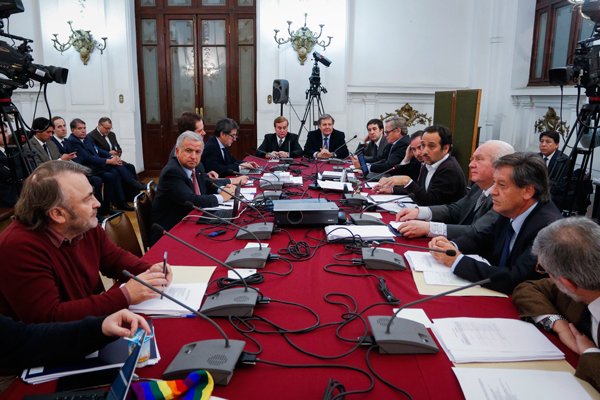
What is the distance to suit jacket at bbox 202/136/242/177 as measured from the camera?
4625 mm

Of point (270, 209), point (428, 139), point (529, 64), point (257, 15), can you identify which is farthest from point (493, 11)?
point (270, 209)

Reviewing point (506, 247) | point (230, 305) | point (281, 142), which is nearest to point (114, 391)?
point (230, 305)

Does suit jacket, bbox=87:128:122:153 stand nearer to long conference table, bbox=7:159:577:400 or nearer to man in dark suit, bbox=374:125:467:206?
man in dark suit, bbox=374:125:467:206

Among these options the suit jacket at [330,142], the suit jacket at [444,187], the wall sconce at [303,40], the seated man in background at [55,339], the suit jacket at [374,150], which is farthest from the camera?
the wall sconce at [303,40]

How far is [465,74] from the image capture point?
7094 mm

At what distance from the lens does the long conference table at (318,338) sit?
110 cm

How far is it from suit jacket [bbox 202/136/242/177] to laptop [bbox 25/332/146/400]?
3602 mm

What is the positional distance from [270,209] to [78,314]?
148 cm

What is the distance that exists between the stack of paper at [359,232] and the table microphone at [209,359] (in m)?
1.07

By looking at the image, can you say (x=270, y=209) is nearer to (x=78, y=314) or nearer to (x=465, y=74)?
(x=78, y=314)

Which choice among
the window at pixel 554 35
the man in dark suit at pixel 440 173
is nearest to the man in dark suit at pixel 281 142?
the man in dark suit at pixel 440 173

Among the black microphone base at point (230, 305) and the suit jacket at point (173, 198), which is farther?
the suit jacket at point (173, 198)

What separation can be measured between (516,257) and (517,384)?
85 cm

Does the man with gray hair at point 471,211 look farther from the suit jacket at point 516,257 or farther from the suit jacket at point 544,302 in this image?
the suit jacket at point 544,302
